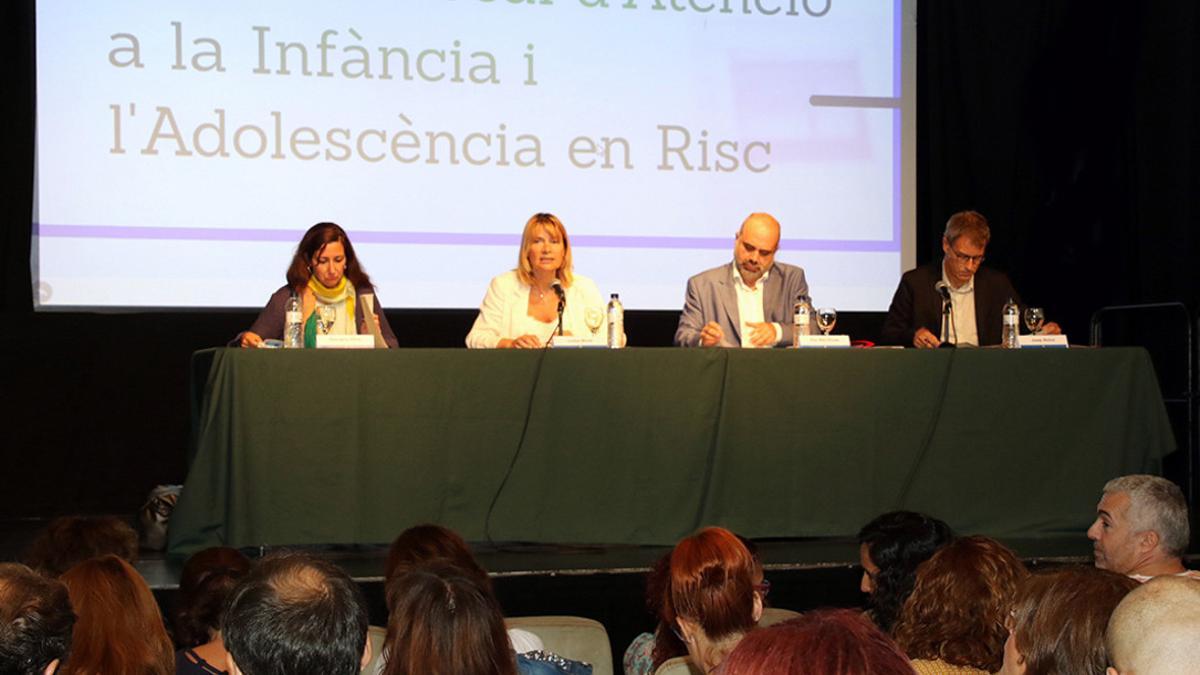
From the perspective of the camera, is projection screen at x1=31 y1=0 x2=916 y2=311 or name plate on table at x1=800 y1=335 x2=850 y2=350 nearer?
name plate on table at x1=800 y1=335 x2=850 y2=350

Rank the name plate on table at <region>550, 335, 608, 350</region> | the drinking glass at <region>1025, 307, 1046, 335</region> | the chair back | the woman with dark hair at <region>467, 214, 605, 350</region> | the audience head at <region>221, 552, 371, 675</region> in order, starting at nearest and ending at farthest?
1. the audience head at <region>221, 552, 371, 675</region>
2. the chair back
3. the name plate on table at <region>550, 335, 608, 350</region>
4. the drinking glass at <region>1025, 307, 1046, 335</region>
5. the woman with dark hair at <region>467, 214, 605, 350</region>

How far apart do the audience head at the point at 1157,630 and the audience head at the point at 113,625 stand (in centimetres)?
136

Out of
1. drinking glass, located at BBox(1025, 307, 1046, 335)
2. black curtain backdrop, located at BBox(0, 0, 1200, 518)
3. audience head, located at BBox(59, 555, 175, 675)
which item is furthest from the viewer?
black curtain backdrop, located at BBox(0, 0, 1200, 518)

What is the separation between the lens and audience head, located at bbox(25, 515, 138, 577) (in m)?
2.87

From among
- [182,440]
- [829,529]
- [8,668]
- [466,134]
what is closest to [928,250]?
[466,134]

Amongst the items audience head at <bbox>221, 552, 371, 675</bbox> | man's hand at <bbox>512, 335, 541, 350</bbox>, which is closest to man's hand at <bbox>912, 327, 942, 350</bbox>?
man's hand at <bbox>512, 335, 541, 350</bbox>

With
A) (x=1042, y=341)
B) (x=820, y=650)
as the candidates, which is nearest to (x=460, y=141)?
(x=1042, y=341)

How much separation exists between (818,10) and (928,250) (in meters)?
1.36

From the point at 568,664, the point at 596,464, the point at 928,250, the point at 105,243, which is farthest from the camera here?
the point at 928,250

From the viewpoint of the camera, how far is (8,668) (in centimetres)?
152

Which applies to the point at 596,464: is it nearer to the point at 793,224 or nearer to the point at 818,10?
the point at 793,224

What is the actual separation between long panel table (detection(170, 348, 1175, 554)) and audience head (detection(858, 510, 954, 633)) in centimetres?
149

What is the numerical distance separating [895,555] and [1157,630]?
135 cm

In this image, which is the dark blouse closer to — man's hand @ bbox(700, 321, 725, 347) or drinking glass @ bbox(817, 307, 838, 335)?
man's hand @ bbox(700, 321, 725, 347)
